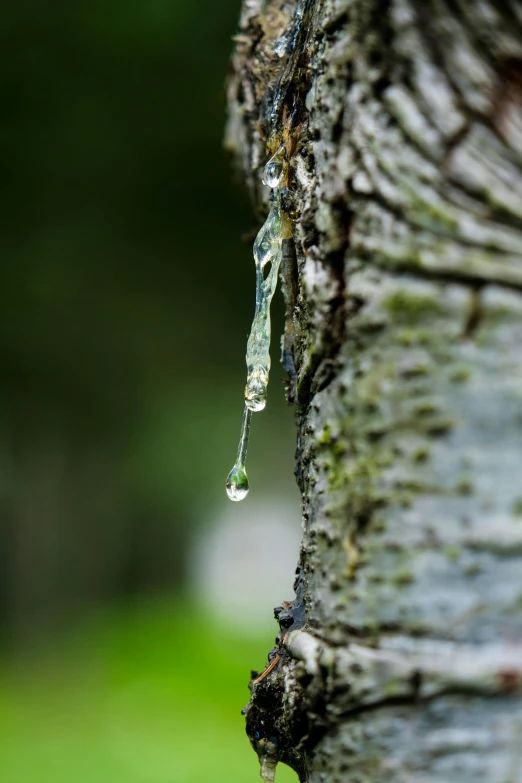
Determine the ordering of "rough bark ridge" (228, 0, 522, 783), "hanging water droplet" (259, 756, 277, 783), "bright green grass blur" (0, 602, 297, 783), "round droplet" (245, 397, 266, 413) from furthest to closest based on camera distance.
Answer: "bright green grass blur" (0, 602, 297, 783) < "round droplet" (245, 397, 266, 413) < "hanging water droplet" (259, 756, 277, 783) < "rough bark ridge" (228, 0, 522, 783)

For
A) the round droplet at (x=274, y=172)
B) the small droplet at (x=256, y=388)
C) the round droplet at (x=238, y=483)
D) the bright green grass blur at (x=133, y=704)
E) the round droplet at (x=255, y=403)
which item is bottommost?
the bright green grass blur at (x=133, y=704)

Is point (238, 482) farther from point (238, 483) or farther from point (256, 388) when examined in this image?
point (256, 388)

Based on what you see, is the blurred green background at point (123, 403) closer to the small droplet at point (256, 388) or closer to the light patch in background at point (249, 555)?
the light patch in background at point (249, 555)

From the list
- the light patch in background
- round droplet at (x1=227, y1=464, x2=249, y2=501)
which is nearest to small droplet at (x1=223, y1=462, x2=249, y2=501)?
round droplet at (x1=227, y1=464, x2=249, y2=501)

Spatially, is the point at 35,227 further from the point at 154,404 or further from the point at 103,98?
the point at 154,404

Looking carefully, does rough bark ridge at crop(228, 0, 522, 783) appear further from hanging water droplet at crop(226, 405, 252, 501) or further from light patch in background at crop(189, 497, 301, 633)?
light patch in background at crop(189, 497, 301, 633)

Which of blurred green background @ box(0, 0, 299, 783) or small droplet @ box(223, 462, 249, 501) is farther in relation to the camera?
blurred green background @ box(0, 0, 299, 783)

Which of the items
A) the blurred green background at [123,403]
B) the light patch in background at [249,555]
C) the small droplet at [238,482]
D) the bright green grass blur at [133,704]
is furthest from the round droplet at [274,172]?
the light patch in background at [249,555]
